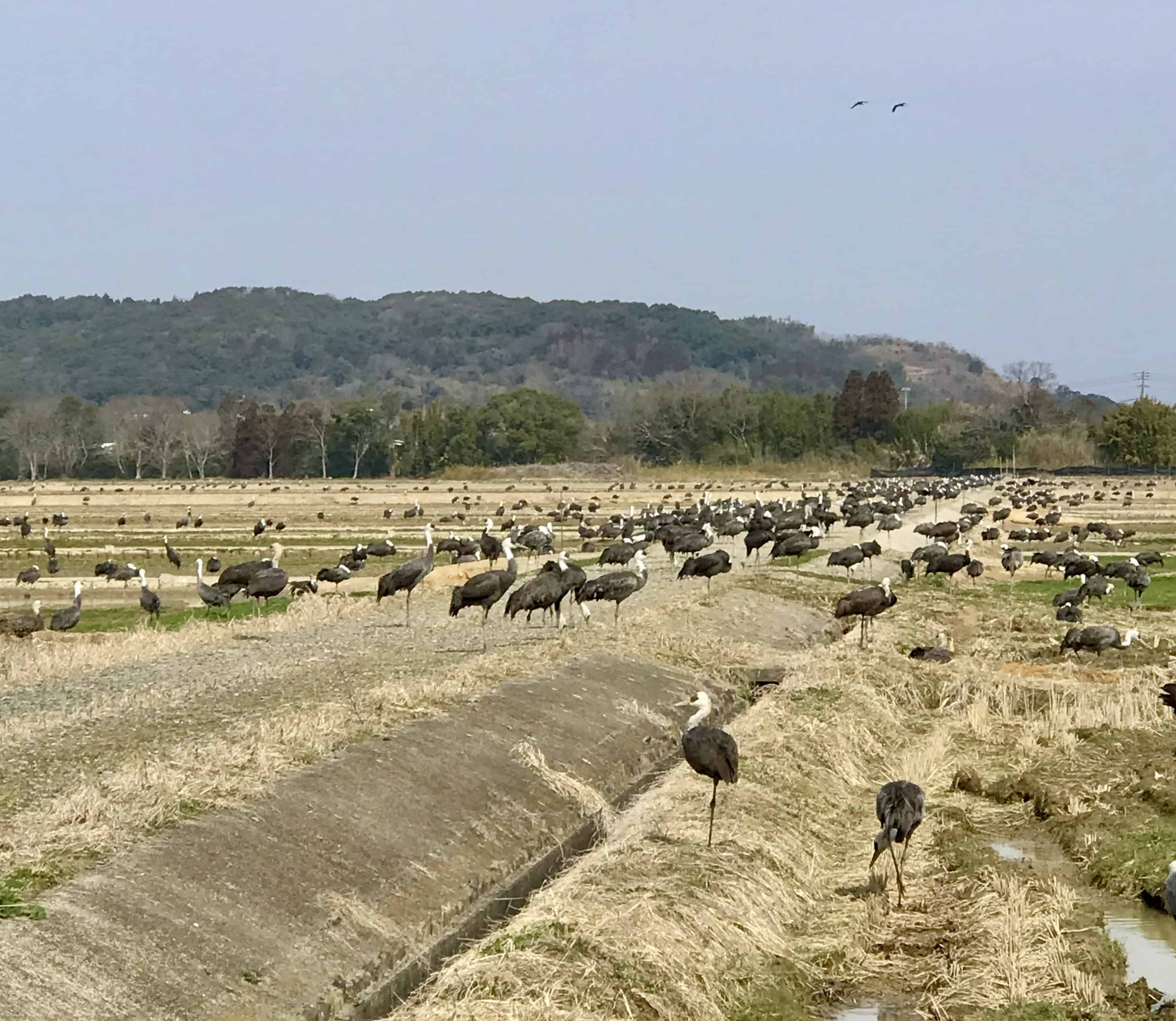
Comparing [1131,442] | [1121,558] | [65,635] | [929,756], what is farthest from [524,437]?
[929,756]

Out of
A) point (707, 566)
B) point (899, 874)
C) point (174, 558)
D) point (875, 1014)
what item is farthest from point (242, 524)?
point (875, 1014)

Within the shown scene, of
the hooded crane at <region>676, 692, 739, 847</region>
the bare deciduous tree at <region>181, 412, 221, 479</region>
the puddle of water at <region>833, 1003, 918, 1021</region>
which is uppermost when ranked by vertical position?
the bare deciduous tree at <region>181, 412, 221, 479</region>

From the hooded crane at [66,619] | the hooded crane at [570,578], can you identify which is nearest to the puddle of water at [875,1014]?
the hooded crane at [570,578]

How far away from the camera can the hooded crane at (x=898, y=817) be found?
1422 cm

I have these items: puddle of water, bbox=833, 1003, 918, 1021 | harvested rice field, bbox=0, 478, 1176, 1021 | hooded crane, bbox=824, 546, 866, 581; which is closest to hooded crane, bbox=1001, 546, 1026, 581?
hooded crane, bbox=824, 546, 866, 581

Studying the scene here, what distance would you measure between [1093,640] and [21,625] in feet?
70.1

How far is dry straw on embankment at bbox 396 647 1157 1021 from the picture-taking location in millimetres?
11656

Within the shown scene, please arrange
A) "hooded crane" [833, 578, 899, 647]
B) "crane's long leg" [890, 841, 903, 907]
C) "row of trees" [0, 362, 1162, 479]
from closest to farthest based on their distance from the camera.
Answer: "crane's long leg" [890, 841, 903, 907], "hooded crane" [833, 578, 899, 647], "row of trees" [0, 362, 1162, 479]

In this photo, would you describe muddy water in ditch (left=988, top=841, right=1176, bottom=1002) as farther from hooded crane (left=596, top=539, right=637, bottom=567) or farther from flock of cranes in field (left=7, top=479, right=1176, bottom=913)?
hooded crane (left=596, top=539, right=637, bottom=567)

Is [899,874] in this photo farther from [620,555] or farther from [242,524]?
[242,524]

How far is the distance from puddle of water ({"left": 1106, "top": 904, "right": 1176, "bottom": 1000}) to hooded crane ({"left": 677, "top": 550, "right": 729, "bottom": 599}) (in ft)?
66.5

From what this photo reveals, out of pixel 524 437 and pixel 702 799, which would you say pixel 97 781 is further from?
pixel 524 437

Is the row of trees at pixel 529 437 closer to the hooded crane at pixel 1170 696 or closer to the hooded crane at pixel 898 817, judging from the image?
the hooded crane at pixel 1170 696

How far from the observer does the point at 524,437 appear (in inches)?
5645
